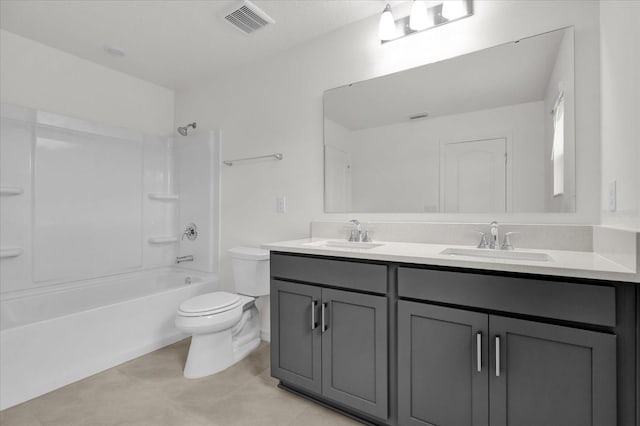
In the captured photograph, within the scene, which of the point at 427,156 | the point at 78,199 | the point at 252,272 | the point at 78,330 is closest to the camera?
the point at 427,156

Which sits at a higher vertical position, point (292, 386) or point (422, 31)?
point (422, 31)

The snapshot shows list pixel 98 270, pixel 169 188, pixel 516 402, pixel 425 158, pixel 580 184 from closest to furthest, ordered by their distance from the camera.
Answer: pixel 516 402 < pixel 580 184 < pixel 425 158 < pixel 98 270 < pixel 169 188

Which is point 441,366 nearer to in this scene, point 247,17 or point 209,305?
point 209,305

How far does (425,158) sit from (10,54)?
3.07 m

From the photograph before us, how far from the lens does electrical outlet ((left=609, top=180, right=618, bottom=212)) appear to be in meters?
1.28

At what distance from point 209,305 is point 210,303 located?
0.11 feet

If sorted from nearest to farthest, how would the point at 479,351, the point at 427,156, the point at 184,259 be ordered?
the point at 479,351 < the point at 427,156 < the point at 184,259

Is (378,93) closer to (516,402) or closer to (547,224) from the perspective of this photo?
(547,224)

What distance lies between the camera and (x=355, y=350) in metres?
1.55

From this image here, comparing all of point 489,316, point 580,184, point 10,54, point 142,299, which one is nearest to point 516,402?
point 489,316

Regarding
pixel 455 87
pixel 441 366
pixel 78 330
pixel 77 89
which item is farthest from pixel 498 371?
pixel 77 89

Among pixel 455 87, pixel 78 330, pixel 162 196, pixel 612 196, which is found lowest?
pixel 78 330

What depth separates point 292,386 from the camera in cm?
184

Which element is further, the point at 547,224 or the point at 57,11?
the point at 57,11
